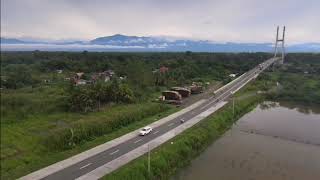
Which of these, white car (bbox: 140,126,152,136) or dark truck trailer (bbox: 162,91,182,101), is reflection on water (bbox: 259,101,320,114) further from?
white car (bbox: 140,126,152,136)

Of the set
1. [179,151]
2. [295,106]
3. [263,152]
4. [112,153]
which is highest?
[112,153]

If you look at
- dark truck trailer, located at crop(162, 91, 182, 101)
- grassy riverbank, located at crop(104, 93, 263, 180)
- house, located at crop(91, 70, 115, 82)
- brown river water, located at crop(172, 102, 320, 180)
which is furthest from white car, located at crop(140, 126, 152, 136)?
house, located at crop(91, 70, 115, 82)

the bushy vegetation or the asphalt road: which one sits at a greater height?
the bushy vegetation

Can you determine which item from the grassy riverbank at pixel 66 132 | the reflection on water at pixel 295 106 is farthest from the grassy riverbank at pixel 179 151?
the reflection on water at pixel 295 106

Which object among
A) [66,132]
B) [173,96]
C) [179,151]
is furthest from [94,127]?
[173,96]

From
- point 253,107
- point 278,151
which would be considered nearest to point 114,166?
point 278,151

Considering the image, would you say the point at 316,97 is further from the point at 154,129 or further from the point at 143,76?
the point at 154,129

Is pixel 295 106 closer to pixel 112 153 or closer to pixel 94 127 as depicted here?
pixel 94 127
